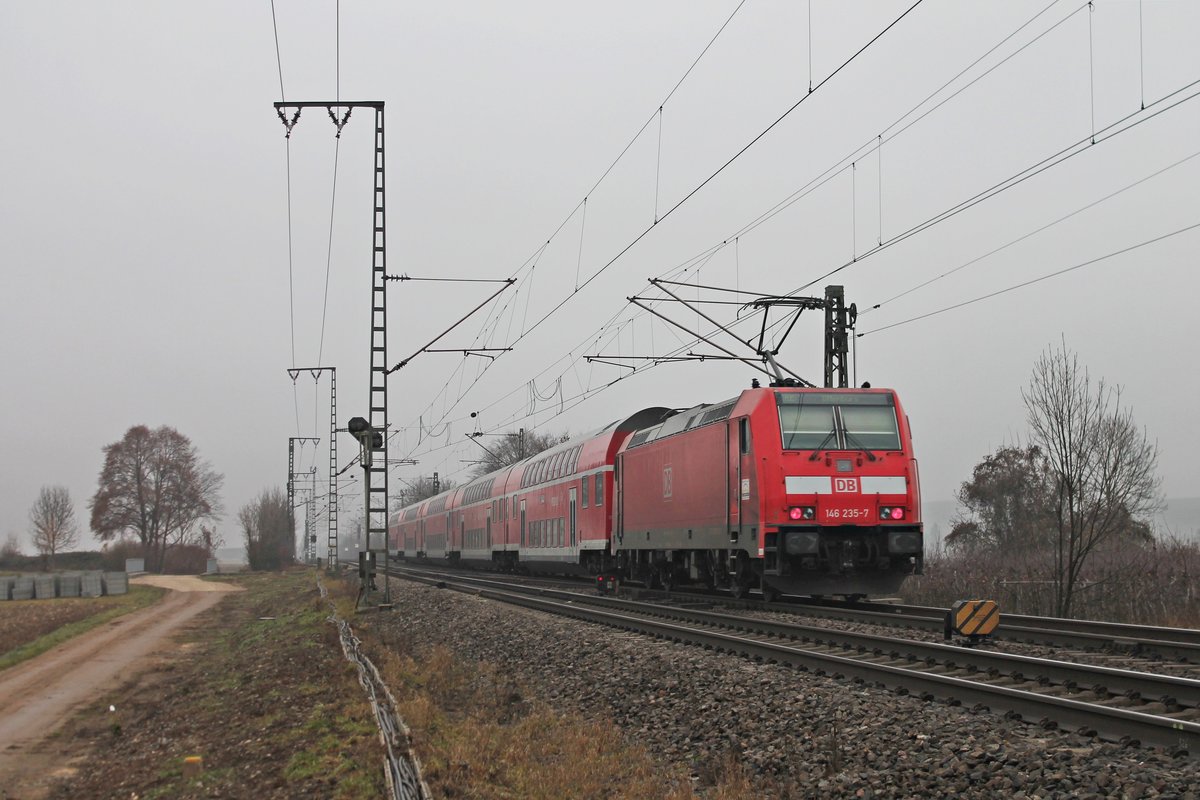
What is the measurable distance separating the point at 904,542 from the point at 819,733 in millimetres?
9346

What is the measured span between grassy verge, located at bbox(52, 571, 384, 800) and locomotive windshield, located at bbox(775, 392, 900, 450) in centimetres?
794

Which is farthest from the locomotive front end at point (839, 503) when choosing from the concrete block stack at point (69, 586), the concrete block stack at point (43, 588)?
the concrete block stack at point (43, 588)

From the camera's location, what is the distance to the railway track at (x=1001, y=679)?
7.13 m

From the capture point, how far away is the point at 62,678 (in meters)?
23.2

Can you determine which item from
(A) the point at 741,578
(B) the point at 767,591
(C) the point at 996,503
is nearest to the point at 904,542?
(B) the point at 767,591

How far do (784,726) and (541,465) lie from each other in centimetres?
2587

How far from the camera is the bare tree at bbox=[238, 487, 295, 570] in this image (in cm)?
7606

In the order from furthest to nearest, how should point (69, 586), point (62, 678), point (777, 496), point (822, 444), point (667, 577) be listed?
1. point (69, 586)
2. point (667, 577)
3. point (62, 678)
4. point (822, 444)
5. point (777, 496)

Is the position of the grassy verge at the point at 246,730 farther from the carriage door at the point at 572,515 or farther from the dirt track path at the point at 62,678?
the carriage door at the point at 572,515

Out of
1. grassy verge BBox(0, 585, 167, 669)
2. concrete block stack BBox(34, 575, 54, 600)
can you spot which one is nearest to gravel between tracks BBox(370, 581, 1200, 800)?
grassy verge BBox(0, 585, 167, 669)

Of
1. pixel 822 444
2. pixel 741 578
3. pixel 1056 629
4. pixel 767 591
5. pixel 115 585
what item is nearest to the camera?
pixel 1056 629

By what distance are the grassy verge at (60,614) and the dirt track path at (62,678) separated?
0.65 metres

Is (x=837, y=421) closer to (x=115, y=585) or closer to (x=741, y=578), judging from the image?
(x=741, y=578)

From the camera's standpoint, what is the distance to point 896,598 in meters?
22.1
